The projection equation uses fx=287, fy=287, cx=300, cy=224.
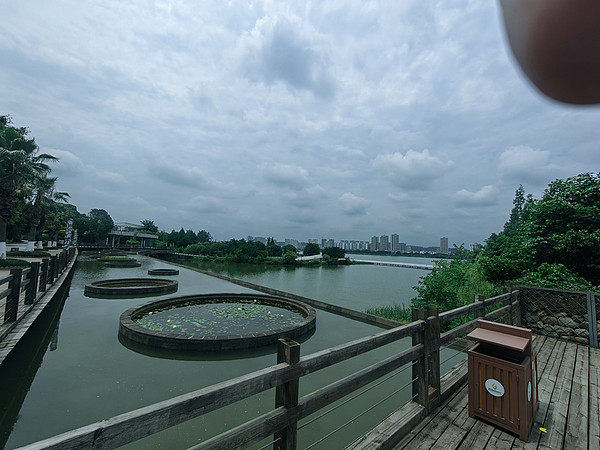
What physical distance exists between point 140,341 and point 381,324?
6.46 m

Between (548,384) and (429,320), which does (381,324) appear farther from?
(429,320)

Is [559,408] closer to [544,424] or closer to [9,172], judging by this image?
[544,424]

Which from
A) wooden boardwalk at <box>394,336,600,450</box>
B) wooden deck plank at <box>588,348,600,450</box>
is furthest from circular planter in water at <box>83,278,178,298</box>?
wooden deck plank at <box>588,348,600,450</box>

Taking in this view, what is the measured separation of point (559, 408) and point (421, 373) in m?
1.55

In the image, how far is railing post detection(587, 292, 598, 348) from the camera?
4762 millimetres

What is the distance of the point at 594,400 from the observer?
3.15 meters

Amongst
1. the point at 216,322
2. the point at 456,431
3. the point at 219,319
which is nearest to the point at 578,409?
the point at 456,431

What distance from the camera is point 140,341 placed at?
21.5 ft

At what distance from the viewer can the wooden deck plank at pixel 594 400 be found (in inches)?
101

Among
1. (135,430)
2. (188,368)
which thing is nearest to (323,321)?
(188,368)

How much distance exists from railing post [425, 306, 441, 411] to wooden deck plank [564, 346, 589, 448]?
1032 mm

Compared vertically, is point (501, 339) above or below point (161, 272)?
above

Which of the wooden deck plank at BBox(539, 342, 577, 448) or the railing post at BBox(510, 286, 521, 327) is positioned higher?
the railing post at BBox(510, 286, 521, 327)

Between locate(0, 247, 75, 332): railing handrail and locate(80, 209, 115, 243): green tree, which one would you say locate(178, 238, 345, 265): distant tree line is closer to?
locate(80, 209, 115, 243): green tree
